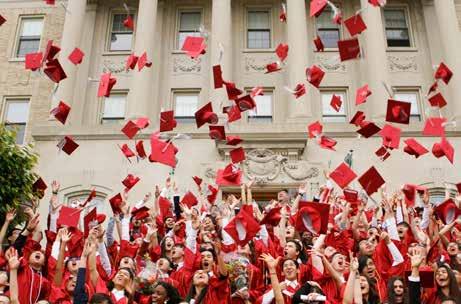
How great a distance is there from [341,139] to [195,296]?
42.7ft

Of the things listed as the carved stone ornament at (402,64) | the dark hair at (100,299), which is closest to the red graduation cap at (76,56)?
the dark hair at (100,299)

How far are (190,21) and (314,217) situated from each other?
17701 mm

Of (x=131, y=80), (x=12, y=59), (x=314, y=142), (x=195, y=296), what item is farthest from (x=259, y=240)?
(x=12, y=59)

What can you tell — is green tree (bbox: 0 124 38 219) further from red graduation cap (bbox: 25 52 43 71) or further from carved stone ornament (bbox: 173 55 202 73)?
carved stone ornament (bbox: 173 55 202 73)

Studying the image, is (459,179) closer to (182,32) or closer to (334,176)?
(334,176)

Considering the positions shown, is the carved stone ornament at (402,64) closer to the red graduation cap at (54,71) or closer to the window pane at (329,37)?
the window pane at (329,37)

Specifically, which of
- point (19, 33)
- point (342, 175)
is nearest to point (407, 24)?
point (342, 175)

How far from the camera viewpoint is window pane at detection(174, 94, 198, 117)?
70.9 feet

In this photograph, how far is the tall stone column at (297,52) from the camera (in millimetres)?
19234

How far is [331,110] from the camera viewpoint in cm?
2123

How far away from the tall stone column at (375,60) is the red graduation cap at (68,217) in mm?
12935

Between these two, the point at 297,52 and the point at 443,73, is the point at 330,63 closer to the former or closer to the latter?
the point at 297,52

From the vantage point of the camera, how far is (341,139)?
18391 millimetres

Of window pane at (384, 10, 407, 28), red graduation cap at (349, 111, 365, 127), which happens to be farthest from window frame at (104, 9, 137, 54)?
red graduation cap at (349, 111, 365, 127)
